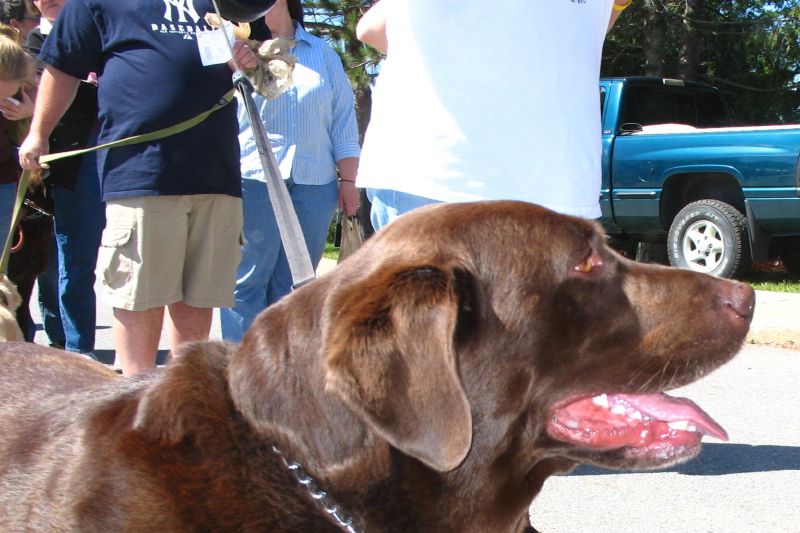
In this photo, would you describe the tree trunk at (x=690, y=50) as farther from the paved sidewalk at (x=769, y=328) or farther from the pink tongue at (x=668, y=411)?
the pink tongue at (x=668, y=411)

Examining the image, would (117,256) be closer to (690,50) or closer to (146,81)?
(146,81)

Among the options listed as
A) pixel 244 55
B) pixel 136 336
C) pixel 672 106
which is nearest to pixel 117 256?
pixel 136 336

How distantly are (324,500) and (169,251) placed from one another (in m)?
2.39

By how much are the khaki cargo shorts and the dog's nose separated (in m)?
2.53

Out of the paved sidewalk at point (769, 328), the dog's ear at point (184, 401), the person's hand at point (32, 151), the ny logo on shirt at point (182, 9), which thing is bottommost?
the paved sidewalk at point (769, 328)

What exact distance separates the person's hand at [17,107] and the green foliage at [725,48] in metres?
11.5

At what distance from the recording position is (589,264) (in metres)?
2.30

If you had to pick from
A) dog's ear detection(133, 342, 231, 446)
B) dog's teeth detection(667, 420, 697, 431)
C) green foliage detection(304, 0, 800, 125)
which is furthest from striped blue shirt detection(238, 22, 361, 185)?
green foliage detection(304, 0, 800, 125)

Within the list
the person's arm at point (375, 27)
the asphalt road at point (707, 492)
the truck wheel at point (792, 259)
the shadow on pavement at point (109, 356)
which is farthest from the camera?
the truck wheel at point (792, 259)

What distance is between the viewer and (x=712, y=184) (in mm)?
10117

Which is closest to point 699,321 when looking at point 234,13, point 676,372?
point 676,372

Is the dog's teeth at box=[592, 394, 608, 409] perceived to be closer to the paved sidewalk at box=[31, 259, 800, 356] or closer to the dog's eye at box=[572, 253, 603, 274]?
the dog's eye at box=[572, 253, 603, 274]

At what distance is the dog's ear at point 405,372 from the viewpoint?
1.87m

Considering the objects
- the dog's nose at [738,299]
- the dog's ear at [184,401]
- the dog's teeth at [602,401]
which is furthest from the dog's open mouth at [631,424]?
the dog's ear at [184,401]
